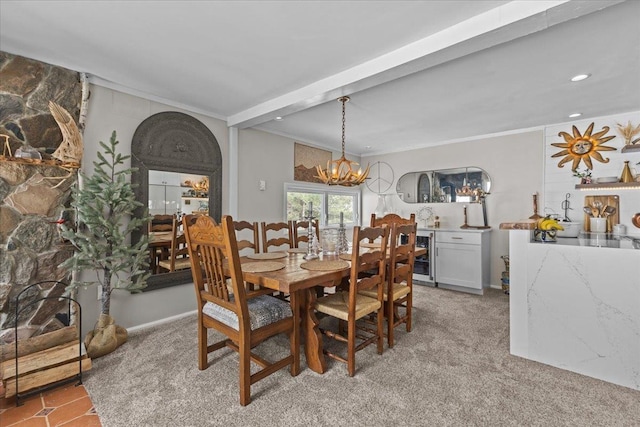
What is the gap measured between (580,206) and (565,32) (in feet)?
8.84

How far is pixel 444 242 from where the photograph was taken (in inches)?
169

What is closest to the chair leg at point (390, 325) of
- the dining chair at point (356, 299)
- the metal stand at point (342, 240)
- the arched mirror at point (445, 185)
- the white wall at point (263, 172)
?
the dining chair at point (356, 299)

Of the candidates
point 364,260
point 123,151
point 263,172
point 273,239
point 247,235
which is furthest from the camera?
point 263,172

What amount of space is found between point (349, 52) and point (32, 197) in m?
2.66

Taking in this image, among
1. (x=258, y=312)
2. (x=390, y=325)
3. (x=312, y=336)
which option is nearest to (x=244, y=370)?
(x=258, y=312)

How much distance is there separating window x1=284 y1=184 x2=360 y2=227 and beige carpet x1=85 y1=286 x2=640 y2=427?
2.25 m

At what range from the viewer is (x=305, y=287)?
181 cm

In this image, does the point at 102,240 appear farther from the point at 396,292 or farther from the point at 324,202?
the point at 324,202

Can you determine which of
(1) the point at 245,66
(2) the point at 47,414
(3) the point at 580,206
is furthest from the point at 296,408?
(3) the point at 580,206

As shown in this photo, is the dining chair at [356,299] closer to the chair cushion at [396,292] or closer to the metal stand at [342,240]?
the chair cushion at [396,292]

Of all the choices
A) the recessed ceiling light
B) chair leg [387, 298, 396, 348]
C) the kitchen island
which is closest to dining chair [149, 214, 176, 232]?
chair leg [387, 298, 396, 348]

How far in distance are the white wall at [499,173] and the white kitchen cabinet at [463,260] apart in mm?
252

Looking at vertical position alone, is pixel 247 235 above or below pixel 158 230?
below

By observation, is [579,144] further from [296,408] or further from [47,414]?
[47,414]
